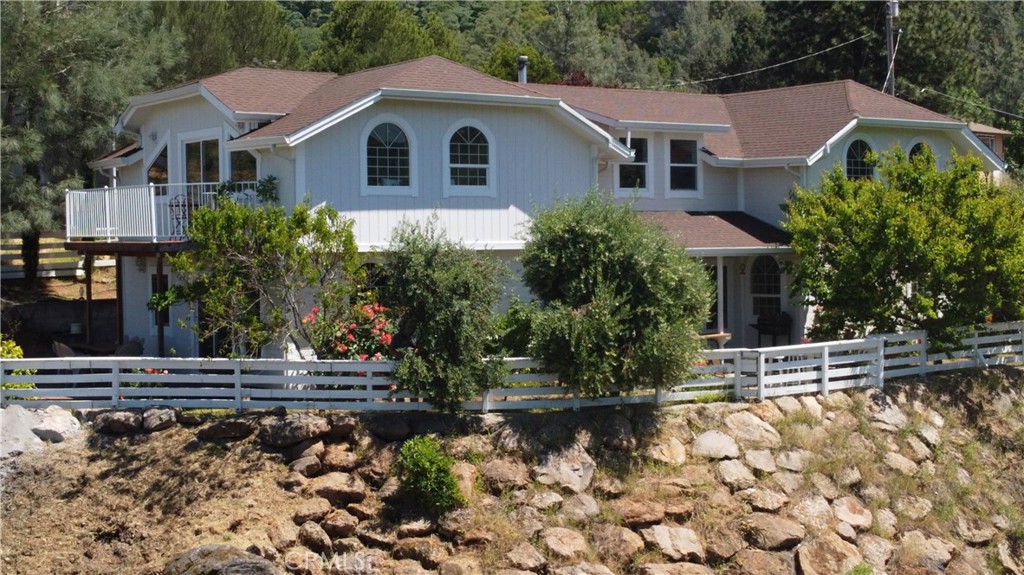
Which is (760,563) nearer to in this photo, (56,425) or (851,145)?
(56,425)

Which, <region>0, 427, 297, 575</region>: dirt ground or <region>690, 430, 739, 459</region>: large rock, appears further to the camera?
<region>690, 430, 739, 459</region>: large rock

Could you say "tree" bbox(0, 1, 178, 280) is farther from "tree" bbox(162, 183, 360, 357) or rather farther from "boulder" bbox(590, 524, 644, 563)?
"boulder" bbox(590, 524, 644, 563)

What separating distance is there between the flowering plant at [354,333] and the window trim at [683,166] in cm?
1054

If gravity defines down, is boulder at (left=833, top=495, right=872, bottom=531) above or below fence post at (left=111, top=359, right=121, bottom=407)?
below

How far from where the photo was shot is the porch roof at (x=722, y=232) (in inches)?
1035

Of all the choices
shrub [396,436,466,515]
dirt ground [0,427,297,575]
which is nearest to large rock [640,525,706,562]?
shrub [396,436,466,515]

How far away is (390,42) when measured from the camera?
1751 inches

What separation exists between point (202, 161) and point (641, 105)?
1056 centimetres

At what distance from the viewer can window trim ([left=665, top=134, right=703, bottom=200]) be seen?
93.5ft

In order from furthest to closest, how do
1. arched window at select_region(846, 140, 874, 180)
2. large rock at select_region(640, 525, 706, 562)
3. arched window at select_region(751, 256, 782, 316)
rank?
arched window at select_region(846, 140, 874, 180) → arched window at select_region(751, 256, 782, 316) → large rock at select_region(640, 525, 706, 562)

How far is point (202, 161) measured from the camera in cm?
2520

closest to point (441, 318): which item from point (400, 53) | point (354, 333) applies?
point (354, 333)

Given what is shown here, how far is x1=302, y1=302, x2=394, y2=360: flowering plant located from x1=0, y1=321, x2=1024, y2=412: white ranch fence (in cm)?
41

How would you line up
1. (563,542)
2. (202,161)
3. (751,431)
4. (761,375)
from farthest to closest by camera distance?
(202,161)
(761,375)
(751,431)
(563,542)
